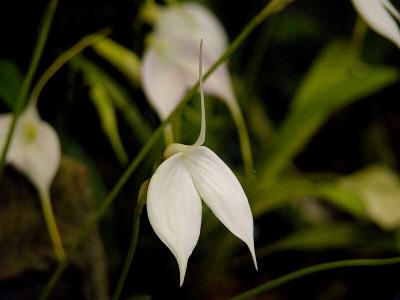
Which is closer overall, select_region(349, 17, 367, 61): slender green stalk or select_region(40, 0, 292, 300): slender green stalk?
select_region(40, 0, 292, 300): slender green stalk

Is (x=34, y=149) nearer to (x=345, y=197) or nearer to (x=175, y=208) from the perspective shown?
(x=175, y=208)

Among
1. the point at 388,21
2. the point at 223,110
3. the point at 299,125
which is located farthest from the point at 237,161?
the point at 388,21

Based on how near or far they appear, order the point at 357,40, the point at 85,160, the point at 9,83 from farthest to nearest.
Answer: the point at 357,40 → the point at 85,160 → the point at 9,83

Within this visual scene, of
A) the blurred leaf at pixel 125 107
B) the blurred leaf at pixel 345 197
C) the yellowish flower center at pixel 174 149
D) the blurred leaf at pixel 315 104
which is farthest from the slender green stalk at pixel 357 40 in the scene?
Answer: the yellowish flower center at pixel 174 149

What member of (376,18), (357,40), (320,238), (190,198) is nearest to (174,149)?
(190,198)

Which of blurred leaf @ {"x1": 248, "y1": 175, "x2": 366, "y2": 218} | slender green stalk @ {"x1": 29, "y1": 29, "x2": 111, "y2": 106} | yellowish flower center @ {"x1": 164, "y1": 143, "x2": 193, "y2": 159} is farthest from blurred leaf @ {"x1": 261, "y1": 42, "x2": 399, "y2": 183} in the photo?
yellowish flower center @ {"x1": 164, "y1": 143, "x2": 193, "y2": 159}

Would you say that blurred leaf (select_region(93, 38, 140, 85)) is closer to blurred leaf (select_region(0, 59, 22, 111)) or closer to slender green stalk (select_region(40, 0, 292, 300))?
blurred leaf (select_region(0, 59, 22, 111))
